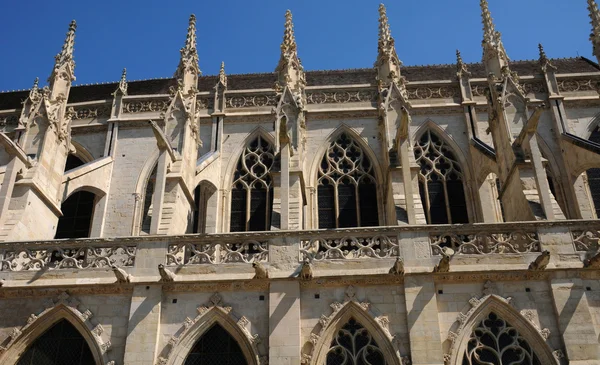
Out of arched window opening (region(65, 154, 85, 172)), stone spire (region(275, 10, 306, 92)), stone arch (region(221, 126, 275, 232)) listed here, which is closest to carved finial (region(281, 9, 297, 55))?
stone spire (region(275, 10, 306, 92))

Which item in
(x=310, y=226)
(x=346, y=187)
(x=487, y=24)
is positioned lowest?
(x=310, y=226)

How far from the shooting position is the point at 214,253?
11.2m

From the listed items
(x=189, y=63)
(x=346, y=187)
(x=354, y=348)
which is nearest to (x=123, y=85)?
(x=189, y=63)

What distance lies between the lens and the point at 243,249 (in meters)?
11.3

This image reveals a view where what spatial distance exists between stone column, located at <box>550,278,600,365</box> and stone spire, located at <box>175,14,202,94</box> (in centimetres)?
1084

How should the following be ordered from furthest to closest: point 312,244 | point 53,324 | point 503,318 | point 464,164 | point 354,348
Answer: point 464,164 → point 312,244 → point 53,324 → point 503,318 → point 354,348

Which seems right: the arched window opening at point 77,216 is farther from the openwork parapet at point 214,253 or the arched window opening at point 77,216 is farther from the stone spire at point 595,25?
the stone spire at point 595,25

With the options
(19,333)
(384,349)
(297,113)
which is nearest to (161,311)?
(19,333)

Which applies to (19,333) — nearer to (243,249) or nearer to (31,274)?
(31,274)

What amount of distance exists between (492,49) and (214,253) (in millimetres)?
10595

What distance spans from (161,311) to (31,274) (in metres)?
2.39

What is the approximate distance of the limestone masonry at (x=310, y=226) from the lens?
33.5ft

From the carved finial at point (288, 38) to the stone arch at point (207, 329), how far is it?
360 inches

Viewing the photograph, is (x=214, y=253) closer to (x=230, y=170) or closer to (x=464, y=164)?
(x=230, y=170)
